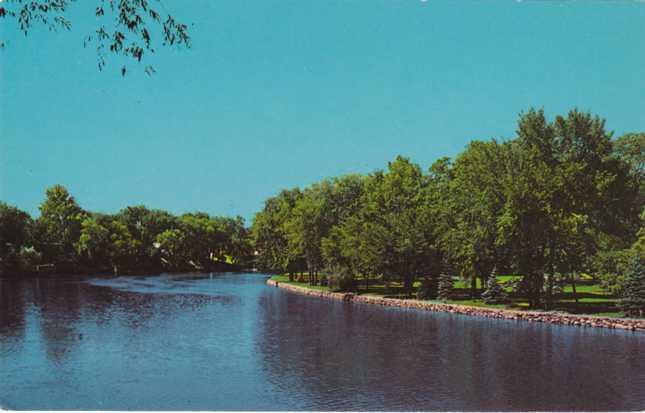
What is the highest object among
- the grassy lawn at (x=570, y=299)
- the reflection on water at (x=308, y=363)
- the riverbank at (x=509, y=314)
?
the grassy lawn at (x=570, y=299)

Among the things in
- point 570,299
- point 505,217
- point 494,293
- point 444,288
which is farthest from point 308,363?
point 570,299

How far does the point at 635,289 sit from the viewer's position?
3575 centimetres

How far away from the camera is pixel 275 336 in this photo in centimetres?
3266

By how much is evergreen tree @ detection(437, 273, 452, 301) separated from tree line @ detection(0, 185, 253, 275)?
179ft

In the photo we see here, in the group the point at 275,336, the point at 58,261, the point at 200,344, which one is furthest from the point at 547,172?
the point at 58,261

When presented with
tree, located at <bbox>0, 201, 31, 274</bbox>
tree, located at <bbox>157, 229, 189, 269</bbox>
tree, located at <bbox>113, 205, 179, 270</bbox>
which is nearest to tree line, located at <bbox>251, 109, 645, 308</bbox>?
tree, located at <bbox>0, 201, 31, 274</bbox>

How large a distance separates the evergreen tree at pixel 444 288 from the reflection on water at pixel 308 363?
6880 millimetres

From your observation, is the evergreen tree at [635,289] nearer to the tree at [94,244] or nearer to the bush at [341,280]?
the bush at [341,280]

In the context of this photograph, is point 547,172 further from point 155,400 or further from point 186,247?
point 186,247

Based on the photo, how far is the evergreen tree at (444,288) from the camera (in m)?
49.2

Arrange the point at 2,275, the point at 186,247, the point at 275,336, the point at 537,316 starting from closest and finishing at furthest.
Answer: the point at 275,336 → the point at 537,316 → the point at 2,275 → the point at 186,247

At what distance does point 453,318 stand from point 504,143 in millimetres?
13461

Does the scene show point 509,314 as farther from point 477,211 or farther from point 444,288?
point 444,288

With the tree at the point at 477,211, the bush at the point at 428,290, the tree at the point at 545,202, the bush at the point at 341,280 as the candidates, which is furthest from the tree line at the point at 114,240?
the tree at the point at 545,202
